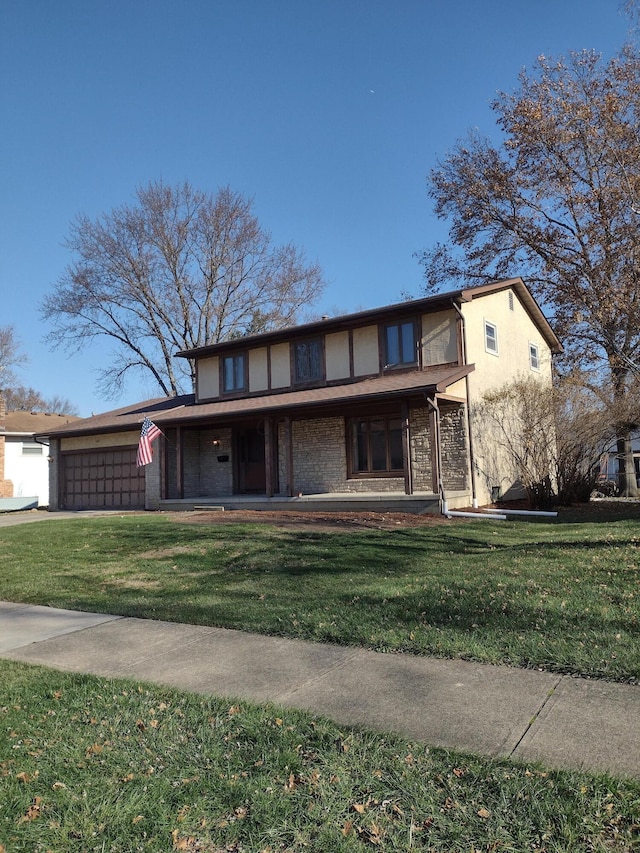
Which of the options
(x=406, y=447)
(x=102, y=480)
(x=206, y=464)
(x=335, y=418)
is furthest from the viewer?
(x=102, y=480)

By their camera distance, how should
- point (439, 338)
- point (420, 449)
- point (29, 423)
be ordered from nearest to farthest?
point (439, 338), point (420, 449), point (29, 423)

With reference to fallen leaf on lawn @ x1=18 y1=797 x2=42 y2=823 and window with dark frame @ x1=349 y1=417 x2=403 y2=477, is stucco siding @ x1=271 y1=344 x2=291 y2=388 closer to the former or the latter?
window with dark frame @ x1=349 y1=417 x2=403 y2=477

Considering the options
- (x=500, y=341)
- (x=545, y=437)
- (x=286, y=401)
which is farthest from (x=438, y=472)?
(x=500, y=341)

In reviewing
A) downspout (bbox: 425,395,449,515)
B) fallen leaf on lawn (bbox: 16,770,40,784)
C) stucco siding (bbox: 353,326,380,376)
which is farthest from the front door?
fallen leaf on lawn (bbox: 16,770,40,784)

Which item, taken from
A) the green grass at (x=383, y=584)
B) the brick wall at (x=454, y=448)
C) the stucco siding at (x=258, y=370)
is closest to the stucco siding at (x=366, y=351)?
the brick wall at (x=454, y=448)

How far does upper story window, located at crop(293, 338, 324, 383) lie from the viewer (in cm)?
2039

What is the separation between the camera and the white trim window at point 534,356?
2233 cm

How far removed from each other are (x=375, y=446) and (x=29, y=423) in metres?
21.7

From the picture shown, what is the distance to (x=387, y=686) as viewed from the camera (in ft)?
14.1

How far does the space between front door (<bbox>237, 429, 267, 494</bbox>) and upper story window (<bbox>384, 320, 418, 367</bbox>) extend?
561cm

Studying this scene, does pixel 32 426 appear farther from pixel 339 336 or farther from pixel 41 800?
pixel 41 800

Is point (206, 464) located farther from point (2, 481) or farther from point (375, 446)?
point (2, 481)

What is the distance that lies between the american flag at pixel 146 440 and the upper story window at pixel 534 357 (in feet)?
41.4

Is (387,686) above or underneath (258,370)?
underneath
